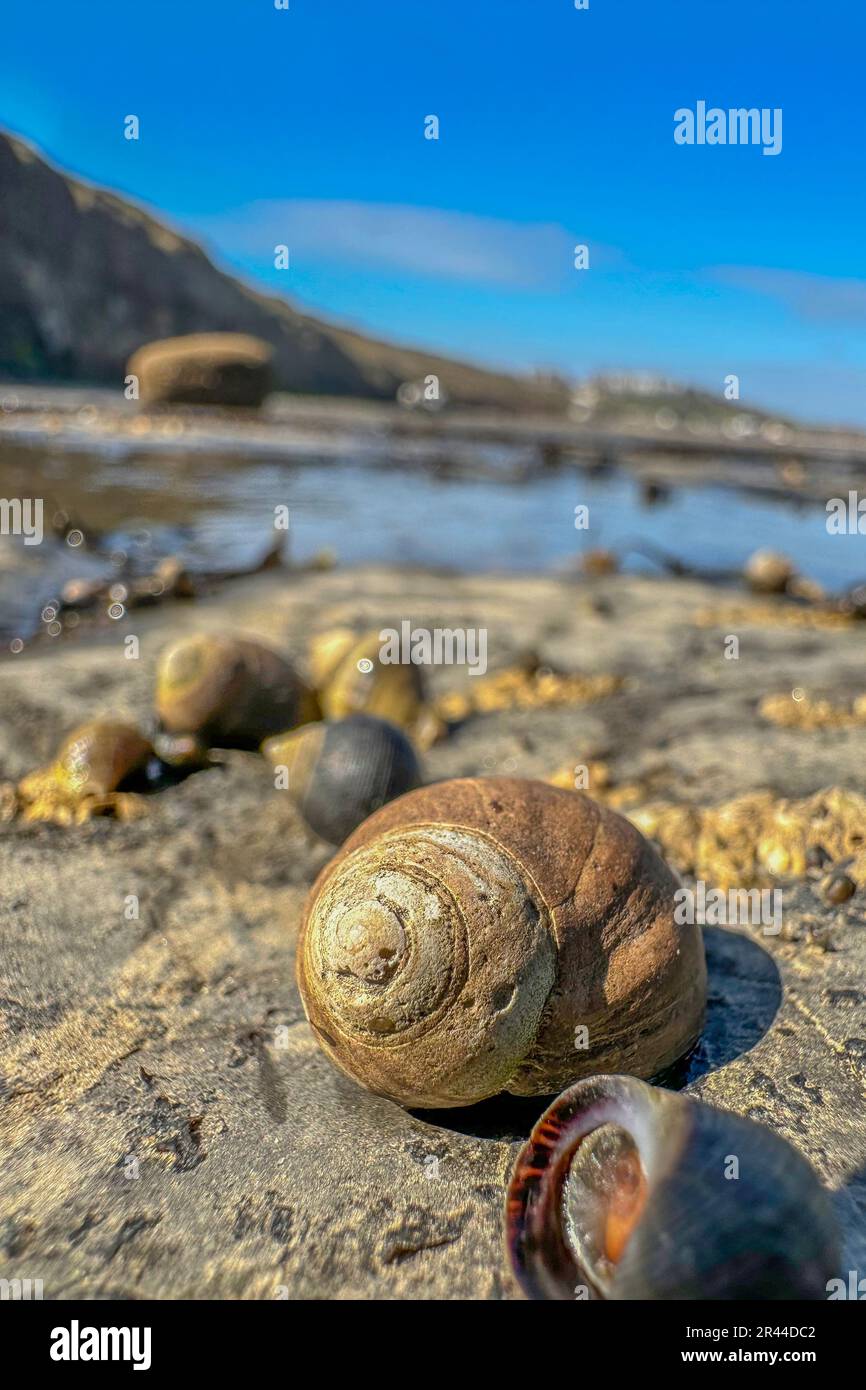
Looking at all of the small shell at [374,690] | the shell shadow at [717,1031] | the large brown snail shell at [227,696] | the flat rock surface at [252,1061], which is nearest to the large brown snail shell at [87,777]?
the flat rock surface at [252,1061]

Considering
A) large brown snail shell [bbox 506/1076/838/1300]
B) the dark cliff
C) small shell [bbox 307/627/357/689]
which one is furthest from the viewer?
the dark cliff

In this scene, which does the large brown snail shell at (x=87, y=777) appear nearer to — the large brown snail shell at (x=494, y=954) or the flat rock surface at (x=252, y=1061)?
the flat rock surface at (x=252, y=1061)

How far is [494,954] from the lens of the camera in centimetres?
247

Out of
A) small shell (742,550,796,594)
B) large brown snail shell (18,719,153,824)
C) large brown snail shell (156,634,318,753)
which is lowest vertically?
large brown snail shell (18,719,153,824)

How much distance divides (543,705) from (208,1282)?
4876mm

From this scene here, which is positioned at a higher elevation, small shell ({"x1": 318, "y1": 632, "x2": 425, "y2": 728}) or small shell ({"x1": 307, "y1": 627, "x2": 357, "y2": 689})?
small shell ({"x1": 307, "y1": 627, "x2": 357, "y2": 689})

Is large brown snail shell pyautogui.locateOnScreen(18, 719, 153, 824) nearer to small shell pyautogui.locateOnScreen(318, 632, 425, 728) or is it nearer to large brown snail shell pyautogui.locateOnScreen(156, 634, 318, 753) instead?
large brown snail shell pyautogui.locateOnScreen(156, 634, 318, 753)

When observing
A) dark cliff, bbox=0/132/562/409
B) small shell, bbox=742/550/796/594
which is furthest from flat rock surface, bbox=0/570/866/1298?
dark cliff, bbox=0/132/562/409

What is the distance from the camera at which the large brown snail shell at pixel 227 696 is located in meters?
5.56

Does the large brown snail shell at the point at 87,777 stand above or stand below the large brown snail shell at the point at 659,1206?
above

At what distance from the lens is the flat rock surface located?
228 cm

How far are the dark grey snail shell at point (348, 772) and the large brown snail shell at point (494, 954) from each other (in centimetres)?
153

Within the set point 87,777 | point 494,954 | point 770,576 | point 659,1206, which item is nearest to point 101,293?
point 770,576
